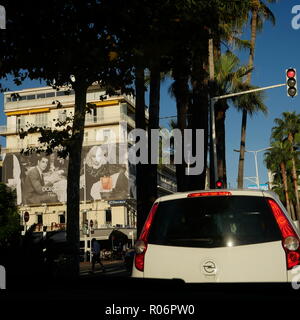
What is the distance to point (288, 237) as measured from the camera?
4.39 meters

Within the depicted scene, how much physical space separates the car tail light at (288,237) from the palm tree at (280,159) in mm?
67901

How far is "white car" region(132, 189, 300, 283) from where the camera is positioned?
4250mm

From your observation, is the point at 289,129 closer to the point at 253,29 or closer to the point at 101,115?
the point at 101,115

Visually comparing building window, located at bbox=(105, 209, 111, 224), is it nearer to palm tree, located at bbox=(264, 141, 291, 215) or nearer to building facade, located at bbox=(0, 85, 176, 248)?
building facade, located at bbox=(0, 85, 176, 248)

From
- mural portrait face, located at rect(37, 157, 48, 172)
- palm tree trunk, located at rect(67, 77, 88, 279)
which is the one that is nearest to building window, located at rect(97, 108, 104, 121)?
mural portrait face, located at rect(37, 157, 48, 172)

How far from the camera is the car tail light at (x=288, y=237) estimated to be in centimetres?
430

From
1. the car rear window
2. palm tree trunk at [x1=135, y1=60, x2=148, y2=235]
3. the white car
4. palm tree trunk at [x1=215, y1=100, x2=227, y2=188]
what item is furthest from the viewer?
palm tree trunk at [x1=215, y1=100, x2=227, y2=188]

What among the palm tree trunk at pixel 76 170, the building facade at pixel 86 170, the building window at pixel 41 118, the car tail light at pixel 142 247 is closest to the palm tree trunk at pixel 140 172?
the palm tree trunk at pixel 76 170

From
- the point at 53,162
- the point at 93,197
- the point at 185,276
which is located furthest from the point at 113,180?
the point at 185,276

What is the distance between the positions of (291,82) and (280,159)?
54.5 metres

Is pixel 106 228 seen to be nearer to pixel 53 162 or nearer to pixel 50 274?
pixel 53 162

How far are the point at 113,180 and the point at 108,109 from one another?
12.5 m

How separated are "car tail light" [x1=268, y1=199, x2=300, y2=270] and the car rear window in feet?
0.15

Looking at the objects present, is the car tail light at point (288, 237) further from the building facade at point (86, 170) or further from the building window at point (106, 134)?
the building window at point (106, 134)
